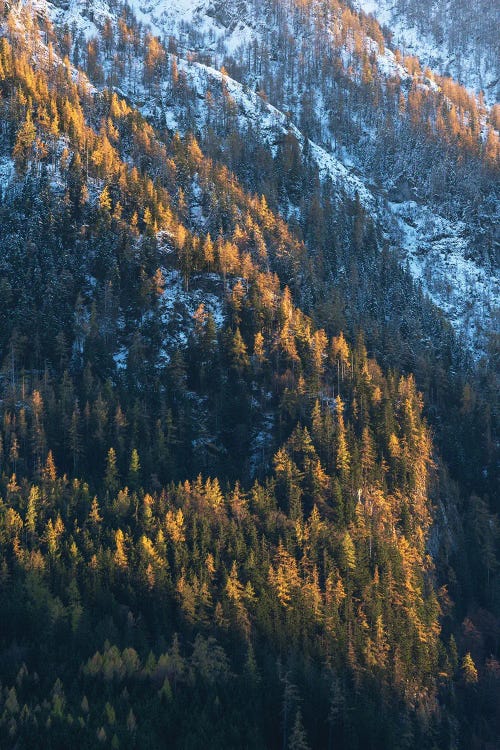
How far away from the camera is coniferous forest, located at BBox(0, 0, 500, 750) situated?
224ft

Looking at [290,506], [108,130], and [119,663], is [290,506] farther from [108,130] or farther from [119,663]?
[108,130]

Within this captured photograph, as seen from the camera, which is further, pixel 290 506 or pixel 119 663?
pixel 290 506

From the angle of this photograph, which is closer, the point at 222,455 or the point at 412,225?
the point at 222,455

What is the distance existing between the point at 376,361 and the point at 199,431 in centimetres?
3692

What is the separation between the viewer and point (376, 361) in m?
122

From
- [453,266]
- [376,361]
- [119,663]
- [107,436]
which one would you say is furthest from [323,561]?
[453,266]

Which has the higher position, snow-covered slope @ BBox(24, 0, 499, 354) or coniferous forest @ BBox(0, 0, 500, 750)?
snow-covered slope @ BBox(24, 0, 499, 354)

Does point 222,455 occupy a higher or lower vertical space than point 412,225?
lower

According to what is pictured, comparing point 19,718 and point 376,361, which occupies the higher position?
point 376,361

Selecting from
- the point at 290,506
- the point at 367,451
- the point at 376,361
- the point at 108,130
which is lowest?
the point at 290,506

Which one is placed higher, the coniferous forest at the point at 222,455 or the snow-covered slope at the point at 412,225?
the snow-covered slope at the point at 412,225

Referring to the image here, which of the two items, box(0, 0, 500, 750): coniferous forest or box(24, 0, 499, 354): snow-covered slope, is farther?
box(24, 0, 499, 354): snow-covered slope

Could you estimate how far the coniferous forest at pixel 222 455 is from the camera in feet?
224

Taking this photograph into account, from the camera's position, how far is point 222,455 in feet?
343
